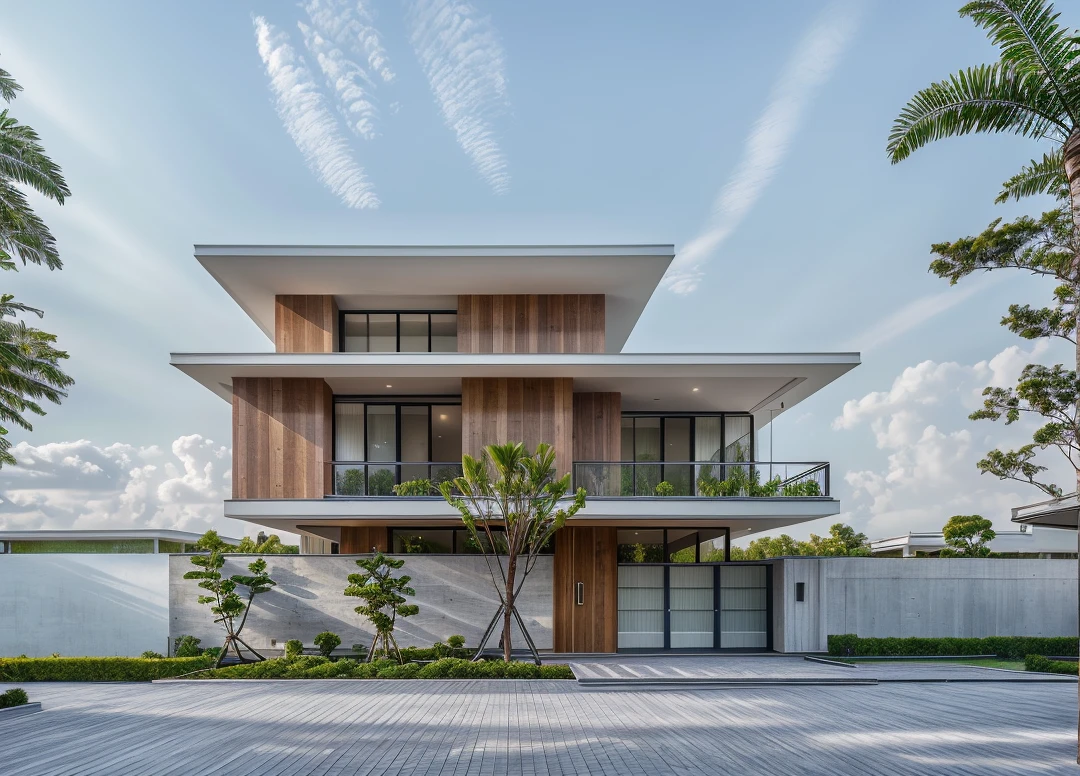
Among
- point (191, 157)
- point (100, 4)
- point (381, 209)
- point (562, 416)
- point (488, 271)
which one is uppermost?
point (100, 4)

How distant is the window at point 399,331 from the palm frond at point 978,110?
11319mm

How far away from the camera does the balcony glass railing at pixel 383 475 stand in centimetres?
1752

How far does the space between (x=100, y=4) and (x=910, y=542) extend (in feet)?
110

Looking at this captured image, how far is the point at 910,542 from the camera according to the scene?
31.2m

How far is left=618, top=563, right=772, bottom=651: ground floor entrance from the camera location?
62.6 ft

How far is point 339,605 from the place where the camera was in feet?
59.1

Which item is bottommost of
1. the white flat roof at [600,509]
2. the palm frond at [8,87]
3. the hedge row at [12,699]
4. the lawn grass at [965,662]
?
the lawn grass at [965,662]

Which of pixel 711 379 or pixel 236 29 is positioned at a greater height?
pixel 236 29

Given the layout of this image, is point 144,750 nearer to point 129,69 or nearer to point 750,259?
point 129,69

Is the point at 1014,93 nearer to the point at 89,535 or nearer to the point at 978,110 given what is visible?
the point at 978,110

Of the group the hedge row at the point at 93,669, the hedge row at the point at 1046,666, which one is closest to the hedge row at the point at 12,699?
the hedge row at the point at 93,669

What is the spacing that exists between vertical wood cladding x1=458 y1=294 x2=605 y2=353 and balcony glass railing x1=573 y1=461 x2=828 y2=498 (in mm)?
3297

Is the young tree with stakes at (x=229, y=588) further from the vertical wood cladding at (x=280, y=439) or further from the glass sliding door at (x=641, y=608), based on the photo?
the glass sliding door at (x=641, y=608)

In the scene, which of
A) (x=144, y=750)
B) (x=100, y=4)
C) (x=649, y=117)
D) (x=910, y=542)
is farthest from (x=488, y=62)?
(x=910, y=542)
